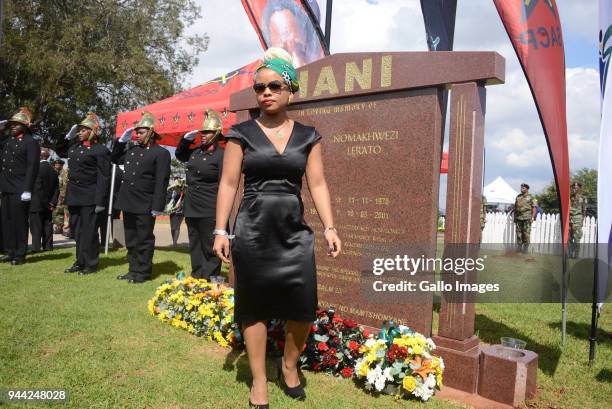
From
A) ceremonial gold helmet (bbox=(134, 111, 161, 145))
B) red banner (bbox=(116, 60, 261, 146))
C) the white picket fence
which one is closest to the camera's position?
ceremonial gold helmet (bbox=(134, 111, 161, 145))

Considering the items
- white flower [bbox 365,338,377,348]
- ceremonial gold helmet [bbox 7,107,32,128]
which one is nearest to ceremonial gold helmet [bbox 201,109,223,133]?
ceremonial gold helmet [bbox 7,107,32,128]

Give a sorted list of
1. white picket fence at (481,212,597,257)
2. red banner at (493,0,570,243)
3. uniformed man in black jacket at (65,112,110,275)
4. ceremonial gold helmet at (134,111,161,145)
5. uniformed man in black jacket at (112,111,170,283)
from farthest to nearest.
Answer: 1. white picket fence at (481,212,597,257)
2. uniformed man in black jacket at (65,112,110,275)
3. ceremonial gold helmet at (134,111,161,145)
4. uniformed man in black jacket at (112,111,170,283)
5. red banner at (493,0,570,243)

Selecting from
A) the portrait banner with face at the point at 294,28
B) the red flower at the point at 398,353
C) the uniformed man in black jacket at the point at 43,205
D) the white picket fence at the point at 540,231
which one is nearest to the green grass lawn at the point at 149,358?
the red flower at the point at 398,353

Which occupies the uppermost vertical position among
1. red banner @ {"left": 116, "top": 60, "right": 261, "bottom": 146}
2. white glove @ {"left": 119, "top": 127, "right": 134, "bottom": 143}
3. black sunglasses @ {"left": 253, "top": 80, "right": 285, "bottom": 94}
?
red banner @ {"left": 116, "top": 60, "right": 261, "bottom": 146}

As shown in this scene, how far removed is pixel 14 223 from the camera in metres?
7.34

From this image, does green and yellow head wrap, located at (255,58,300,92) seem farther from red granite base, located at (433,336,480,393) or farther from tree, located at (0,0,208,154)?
tree, located at (0,0,208,154)

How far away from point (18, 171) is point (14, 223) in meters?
0.87

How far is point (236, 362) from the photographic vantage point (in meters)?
3.68

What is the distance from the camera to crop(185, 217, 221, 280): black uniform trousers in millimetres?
5898

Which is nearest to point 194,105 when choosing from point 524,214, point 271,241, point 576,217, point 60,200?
point 60,200

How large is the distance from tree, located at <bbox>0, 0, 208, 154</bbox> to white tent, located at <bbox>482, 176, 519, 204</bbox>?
20740 millimetres

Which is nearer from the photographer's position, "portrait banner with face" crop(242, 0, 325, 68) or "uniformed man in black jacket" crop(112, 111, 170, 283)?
"uniformed man in black jacket" crop(112, 111, 170, 283)

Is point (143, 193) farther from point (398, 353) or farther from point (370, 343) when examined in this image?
point (398, 353)

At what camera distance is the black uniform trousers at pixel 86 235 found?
269 inches
